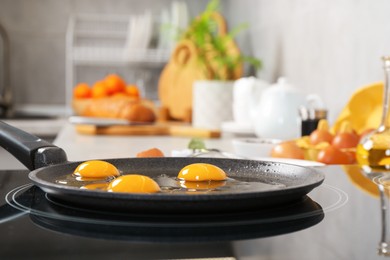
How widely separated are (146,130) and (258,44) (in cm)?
78

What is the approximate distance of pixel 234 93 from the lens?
6.86 feet

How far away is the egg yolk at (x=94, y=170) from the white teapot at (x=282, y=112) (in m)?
1.04

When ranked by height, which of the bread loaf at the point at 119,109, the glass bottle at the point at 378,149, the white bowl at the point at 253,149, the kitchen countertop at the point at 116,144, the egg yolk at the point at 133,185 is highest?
the egg yolk at the point at 133,185

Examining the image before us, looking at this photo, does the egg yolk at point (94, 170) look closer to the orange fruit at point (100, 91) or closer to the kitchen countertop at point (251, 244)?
the kitchen countertop at point (251, 244)

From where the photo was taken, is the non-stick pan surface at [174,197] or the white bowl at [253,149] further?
the white bowl at [253,149]

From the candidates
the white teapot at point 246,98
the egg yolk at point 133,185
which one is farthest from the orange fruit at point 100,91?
the egg yolk at point 133,185

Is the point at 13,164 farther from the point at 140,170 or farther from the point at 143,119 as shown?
the point at 140,170

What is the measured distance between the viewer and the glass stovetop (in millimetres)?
445

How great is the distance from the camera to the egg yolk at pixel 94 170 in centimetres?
68

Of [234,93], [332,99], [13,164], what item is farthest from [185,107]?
[332,99]

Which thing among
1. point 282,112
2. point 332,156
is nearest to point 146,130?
point 282,112

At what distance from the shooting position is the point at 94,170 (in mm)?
676

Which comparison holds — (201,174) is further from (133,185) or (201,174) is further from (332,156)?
(332,156)

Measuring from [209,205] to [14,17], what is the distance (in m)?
3.19
